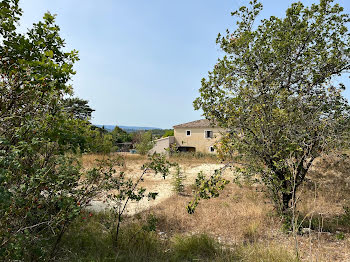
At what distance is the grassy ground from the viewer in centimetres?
321

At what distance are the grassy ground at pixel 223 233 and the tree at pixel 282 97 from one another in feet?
2.44

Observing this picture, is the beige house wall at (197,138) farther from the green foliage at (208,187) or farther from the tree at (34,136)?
the tree at (34,136)

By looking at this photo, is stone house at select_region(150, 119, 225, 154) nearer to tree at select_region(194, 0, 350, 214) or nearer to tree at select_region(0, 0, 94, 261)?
tree at select_region(194, 0, 350, 214)

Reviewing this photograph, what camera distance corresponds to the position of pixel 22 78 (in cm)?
225

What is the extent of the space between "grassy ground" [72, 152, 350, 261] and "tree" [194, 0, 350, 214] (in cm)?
74

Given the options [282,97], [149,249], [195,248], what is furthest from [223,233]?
[282,97]

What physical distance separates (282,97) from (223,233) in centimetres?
304

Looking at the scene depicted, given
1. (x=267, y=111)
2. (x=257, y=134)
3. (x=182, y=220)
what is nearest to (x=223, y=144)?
(x=257, y=134)

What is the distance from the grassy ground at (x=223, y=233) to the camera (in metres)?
3.21

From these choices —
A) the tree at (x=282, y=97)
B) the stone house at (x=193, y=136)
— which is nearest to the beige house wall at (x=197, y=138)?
the stone house at (x=193, y=136)

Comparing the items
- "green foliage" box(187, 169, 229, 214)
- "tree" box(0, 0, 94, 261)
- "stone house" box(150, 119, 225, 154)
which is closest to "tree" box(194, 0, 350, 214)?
"green foliage" box(187, 169, 229, 214)

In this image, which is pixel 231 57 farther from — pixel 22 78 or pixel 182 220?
pixel 22 78

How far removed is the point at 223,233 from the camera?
4.58 meters

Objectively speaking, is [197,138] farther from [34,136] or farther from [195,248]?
[34,136]
